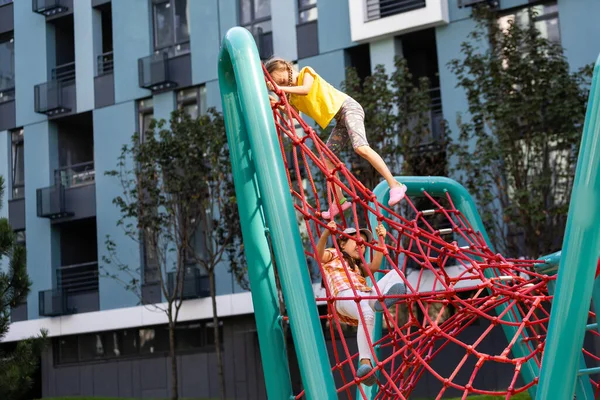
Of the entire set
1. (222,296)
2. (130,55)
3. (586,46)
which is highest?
(130,55)

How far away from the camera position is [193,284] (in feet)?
83.7

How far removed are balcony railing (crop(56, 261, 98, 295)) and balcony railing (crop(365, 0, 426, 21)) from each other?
10216 millimetres

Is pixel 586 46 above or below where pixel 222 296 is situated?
above

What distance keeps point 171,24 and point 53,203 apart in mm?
5912

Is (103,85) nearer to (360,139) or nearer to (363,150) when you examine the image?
(360,139)

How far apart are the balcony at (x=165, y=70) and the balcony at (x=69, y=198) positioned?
2959 mm

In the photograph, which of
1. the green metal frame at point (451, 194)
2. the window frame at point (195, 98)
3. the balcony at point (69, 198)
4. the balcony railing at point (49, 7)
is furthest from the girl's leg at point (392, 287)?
the balcony railing at point (49, 7)

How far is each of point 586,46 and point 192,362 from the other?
12.3 metres

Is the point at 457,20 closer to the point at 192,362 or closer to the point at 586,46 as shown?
the point at 586,46

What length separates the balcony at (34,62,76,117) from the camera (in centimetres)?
2883

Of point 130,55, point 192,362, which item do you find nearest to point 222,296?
point 192,362

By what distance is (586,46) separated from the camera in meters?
21.6

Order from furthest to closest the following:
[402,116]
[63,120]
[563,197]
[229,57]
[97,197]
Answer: [63,120]
[97,197]
[402,116]
[563,197]
[229,57]

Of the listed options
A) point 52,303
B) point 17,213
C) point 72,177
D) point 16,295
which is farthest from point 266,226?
point 17,213
